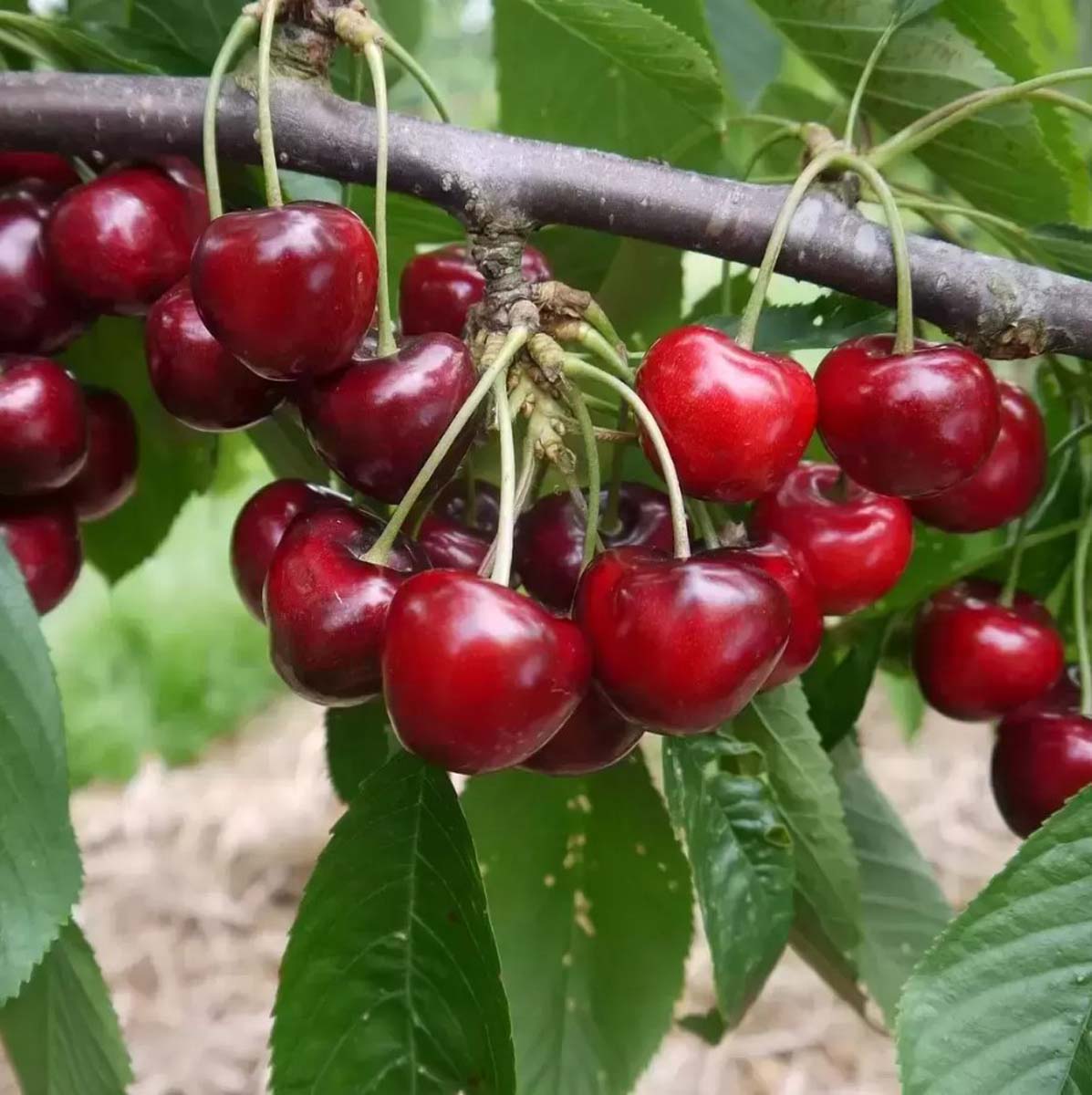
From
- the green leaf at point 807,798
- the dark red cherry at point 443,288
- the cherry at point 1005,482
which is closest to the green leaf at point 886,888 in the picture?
the green leaf at point 807,798

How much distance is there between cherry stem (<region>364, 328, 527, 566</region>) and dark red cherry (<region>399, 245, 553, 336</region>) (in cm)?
21

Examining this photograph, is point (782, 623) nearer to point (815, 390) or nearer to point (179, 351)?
point (815, 390)

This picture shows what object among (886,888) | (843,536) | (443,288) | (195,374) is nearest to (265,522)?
(195,374)

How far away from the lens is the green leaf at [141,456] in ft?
3.08

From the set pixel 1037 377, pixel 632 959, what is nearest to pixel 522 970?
pixel 632 959

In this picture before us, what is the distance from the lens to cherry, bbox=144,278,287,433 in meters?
0.62

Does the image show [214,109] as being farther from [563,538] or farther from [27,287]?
[563,538]

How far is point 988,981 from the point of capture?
0.61 metres

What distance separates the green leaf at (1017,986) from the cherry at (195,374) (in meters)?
0.47

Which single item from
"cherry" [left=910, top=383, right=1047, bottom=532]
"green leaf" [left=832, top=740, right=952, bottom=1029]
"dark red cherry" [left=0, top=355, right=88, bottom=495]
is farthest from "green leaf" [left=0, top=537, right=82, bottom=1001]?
"green leaf" [left=832, top=740, right=952, bottom=1029]

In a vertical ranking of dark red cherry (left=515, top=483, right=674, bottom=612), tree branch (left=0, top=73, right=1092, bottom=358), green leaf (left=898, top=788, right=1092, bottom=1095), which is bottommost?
green leaf (left=898, top=788, right=1092, bottom=1095)

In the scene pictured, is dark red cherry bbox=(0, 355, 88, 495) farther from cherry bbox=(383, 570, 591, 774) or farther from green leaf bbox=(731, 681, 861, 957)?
green leaf bbox=(731, 681, 861, 957)

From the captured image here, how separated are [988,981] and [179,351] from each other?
0.55 m

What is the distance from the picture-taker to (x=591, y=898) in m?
0.93
